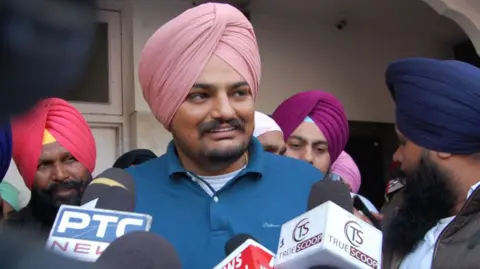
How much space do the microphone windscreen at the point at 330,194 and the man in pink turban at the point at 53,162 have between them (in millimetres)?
1235

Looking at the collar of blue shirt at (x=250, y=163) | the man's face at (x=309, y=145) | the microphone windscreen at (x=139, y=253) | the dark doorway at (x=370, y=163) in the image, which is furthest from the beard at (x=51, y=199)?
the dark doorway at (x=370, y=163)

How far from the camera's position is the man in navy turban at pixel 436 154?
1975mm

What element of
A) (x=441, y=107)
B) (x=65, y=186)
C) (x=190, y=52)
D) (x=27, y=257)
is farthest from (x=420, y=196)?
(x=27, y=257)

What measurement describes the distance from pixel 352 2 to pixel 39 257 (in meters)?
4.57

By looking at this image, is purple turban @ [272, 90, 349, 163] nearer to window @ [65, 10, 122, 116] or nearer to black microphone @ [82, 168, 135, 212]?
black microphone @ [82, 168, 135, 212]

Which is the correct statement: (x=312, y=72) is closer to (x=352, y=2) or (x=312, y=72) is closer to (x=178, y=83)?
(x=352, y=2)

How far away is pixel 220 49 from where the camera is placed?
5.19ft

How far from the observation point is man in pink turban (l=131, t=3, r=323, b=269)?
145 centimetres

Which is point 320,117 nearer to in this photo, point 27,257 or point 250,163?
point 250,163

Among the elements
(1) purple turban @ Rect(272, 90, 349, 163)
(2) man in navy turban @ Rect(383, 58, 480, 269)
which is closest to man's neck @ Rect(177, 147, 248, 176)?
(2) man in navy turban @ Rect(383, 58, 480, 269)

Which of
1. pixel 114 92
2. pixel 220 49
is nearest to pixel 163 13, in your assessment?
pixel 114 92

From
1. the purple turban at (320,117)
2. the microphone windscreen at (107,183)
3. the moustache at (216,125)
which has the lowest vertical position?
the microphone windscreen at (107,183)

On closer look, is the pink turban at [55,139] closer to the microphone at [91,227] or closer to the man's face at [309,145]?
the man's face at [309,145]

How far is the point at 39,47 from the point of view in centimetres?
51
